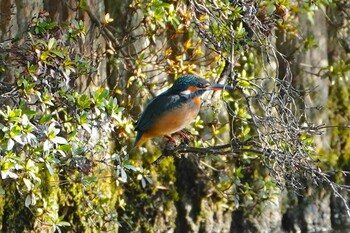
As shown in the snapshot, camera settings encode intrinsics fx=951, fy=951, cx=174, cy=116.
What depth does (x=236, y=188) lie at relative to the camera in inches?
312

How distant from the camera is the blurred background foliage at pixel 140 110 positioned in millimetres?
6148

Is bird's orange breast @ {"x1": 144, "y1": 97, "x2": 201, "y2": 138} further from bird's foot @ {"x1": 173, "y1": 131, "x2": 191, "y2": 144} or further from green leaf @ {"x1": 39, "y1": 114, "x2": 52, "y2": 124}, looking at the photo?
green leaf @ {"x1": 39, "y1": 114, "x2": 52, "y2": 124}

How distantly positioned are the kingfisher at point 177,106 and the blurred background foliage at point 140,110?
0.24 m

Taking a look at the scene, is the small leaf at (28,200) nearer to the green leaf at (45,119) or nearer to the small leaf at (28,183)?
the small leaf at (28,183)

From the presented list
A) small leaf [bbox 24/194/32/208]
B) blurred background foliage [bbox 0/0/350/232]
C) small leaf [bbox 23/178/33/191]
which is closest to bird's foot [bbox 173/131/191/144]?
blurred background foliage [bbox 0/0/350/232]

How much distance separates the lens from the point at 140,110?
7.56 metres

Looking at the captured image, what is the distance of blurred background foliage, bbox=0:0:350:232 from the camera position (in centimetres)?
615

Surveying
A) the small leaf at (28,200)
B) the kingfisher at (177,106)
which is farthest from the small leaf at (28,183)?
the kingfisher at (177,106)

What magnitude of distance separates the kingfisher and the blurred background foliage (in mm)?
240

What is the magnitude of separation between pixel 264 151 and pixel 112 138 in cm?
163

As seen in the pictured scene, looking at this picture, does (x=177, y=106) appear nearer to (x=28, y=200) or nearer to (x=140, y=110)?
(x=140, y=110)

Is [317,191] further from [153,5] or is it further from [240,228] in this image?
[153,5]

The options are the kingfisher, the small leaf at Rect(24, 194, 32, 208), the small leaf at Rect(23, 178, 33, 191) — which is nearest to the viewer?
the small leaf at Rect(23, 178, 33, 191)

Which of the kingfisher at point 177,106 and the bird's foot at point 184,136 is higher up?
the kingfisher at point 177,106
